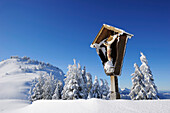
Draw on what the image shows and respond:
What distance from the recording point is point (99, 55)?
566 cm

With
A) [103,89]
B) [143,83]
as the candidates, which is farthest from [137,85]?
[103,89]

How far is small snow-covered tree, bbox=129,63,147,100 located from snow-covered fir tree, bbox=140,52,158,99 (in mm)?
755

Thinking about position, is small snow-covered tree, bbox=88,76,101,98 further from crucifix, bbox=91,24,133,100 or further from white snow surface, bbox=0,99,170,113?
white snow surface, bbox=0,99,170,113

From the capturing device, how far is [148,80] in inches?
898

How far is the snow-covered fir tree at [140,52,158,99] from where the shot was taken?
Answer: 21.7m

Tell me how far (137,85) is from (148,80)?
7.99 feet

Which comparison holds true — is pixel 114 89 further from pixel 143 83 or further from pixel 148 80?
pixel 148 80

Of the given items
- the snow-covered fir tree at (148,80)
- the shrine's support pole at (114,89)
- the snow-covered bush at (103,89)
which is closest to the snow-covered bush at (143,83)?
the snow-covered fir tree at (148,80)

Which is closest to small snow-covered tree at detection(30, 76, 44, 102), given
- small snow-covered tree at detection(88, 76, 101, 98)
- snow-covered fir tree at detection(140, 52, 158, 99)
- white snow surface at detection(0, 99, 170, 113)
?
small snow-covered tree at detection(88, 76, 101, 98)

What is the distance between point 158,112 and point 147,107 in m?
0.29

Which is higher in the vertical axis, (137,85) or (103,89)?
(137,85)

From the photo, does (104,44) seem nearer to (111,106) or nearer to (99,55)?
(99,55)

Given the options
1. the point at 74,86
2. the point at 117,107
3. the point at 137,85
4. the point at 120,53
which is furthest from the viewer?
the point at 74,86

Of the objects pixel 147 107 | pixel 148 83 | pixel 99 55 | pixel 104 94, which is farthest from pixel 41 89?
pixel 147 107
